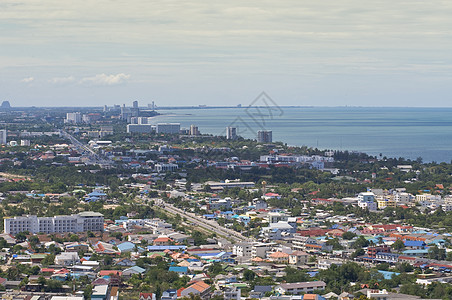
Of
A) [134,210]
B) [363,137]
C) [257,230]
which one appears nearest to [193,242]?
[257,230]

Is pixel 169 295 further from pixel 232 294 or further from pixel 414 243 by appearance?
pixel 414 243

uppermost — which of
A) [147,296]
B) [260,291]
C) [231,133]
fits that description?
[231,133]

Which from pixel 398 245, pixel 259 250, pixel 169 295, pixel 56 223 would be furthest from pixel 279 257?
pixel 56 223

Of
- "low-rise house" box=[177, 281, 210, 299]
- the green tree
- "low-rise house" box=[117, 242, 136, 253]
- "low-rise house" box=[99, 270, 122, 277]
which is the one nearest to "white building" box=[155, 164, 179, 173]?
"low-rise house" box=[117, 242, 136, 253]

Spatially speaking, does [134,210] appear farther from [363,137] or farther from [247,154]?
[363,137]

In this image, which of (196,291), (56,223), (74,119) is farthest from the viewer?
(74,119)

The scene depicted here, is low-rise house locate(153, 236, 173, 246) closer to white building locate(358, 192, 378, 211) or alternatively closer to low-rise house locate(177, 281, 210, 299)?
low-rise house locate(177, 281, 210, 299)

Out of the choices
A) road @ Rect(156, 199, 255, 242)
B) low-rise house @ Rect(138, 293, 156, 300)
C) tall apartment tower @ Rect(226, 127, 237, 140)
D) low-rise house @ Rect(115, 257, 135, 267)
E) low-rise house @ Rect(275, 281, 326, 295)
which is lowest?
road @ Rect(156, 199, 255, 242)
